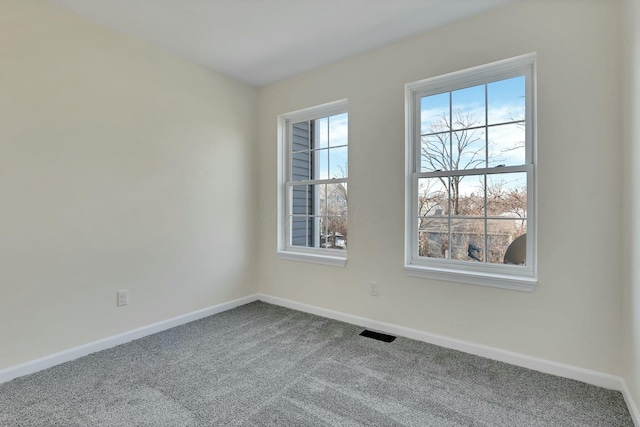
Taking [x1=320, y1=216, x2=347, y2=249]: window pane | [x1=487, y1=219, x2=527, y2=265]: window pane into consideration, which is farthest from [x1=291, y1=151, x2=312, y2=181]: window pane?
[x1=487, y1=219, x2=527, y2=265]: window pane

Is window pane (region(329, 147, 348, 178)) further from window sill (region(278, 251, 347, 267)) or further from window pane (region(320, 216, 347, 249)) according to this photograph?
window sill (region(278, 251, 347, 267))

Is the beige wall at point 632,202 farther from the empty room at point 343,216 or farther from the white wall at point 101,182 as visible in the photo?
the white wall at point 101,182

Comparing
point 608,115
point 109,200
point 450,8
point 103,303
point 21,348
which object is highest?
point 450,8

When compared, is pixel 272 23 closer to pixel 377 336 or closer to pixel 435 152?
pixel 435 152

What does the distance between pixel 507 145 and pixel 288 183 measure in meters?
2.19

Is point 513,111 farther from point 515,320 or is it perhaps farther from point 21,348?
point 21,348

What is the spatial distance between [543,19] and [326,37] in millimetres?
1549

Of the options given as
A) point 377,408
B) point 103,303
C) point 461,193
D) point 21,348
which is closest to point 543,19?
point 461,193

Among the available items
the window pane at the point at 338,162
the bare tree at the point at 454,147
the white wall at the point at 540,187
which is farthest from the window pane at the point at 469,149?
the window pane at the point at 338,162

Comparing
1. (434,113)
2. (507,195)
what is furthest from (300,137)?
(507,195)

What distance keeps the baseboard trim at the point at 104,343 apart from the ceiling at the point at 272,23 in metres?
2.47

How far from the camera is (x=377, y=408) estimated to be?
5.85ft

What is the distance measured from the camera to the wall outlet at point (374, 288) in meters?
2.91

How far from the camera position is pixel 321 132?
136 inches
